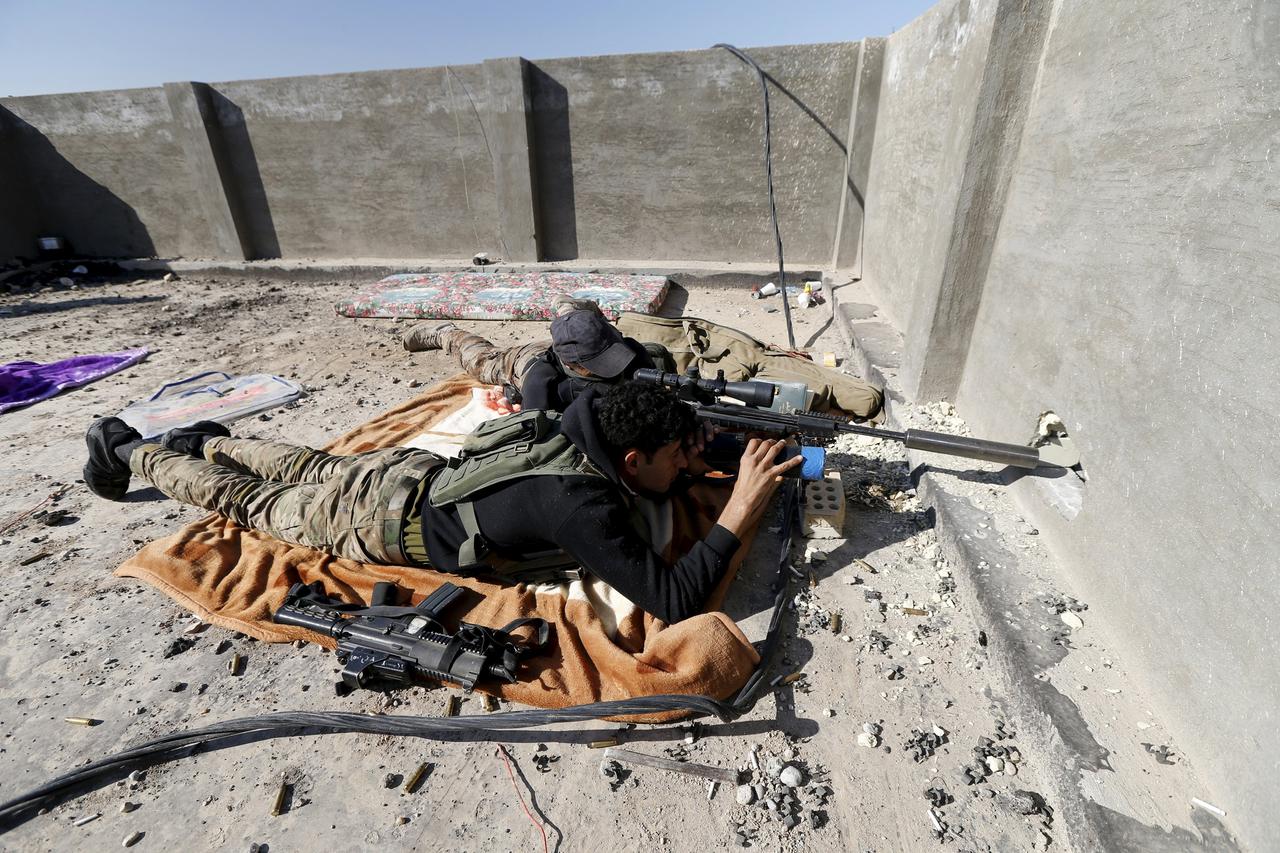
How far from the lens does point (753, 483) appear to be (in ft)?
7.60

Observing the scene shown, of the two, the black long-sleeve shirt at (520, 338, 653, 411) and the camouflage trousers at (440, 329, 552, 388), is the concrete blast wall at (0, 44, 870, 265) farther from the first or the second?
the black long-sleeve shirt at (520, 338, 653, 411)

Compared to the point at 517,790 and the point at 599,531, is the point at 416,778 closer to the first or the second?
the point at 517,790

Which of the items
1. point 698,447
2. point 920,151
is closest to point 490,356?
point 698,447

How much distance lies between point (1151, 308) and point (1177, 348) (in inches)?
7.8

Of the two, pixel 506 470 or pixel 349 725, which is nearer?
pixel 349 725

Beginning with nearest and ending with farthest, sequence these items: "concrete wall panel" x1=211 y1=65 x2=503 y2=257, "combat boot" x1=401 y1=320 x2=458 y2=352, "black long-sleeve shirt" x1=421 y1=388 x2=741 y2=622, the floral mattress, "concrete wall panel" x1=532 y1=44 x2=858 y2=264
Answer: "black long-sleeve shirt" x1=421 y1=388 x2=741 y2=622 → "combat boot" x1=401 y1=320 x2=458 y2=352 → the floral mattress → "concrete wall panel" x1=532 y1=44 x2=858 y2=264 → "concrete wall panel" x1=211 y1=65 x2=503 y2=257

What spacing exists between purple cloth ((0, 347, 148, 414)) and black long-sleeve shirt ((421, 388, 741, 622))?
5.26m

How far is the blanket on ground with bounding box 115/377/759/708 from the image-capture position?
2076mm

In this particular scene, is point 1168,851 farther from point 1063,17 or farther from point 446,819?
point 1063,17

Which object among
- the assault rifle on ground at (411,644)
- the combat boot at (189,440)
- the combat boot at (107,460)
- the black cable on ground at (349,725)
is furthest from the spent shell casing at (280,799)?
the combat boot at (107,460)

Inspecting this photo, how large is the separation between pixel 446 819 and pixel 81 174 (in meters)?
12.4

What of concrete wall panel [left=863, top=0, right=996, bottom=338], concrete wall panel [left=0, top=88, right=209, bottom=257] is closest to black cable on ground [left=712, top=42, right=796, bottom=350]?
concrete wall panel [left=863, top=0, right=996, bottom=338]

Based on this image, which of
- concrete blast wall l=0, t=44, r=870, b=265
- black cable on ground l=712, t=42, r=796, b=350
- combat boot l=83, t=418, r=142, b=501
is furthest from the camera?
concrete blast wall l=0, t=44, r=870, b=265

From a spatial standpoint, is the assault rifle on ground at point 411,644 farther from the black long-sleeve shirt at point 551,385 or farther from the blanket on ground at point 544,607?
the black long-sleeve shirt at point 551,385
